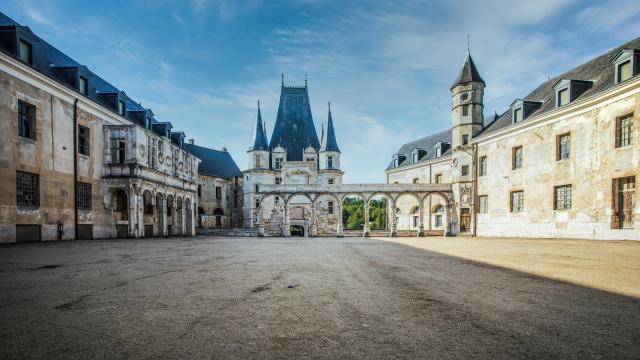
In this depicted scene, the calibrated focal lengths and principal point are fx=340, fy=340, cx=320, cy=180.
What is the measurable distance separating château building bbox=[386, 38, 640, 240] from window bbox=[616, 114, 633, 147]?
49mm

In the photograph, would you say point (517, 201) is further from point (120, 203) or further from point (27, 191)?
point (27, 191)

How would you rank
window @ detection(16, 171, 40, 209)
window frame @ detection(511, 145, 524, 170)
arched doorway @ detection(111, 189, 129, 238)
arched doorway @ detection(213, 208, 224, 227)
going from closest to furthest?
window @ detection(16, 171, 40, 209), arched doorway @ detection(111, 189, 129, 238), window frame @ detection(511, 145, 524, 170), arched doorway @ detection(213, 208, 224, 227)

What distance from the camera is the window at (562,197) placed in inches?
835

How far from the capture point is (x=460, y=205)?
100 ft

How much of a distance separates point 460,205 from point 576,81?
1292cm

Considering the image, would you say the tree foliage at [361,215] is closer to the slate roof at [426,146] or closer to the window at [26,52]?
the slate roof at [426,146]

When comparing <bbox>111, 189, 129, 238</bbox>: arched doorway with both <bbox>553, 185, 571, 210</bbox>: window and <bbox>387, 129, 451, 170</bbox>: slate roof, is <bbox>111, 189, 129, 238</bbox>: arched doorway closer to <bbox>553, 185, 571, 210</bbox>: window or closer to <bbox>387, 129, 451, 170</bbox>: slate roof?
<bbox>553, 185, 571, 210</bbox>: window

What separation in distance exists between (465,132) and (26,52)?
31995 mm

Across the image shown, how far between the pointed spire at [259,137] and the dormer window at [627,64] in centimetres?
3594

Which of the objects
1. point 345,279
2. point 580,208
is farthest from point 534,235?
point 345,279

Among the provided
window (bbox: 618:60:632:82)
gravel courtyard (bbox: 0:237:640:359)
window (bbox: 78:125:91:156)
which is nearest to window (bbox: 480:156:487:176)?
window (bbox: 618:60:632:82)

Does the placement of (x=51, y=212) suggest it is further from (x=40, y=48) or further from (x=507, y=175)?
(x=507, y=175)

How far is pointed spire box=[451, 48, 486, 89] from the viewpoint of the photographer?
3141 centimetres

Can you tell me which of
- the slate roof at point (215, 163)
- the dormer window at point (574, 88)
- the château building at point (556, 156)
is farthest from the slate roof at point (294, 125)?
the dormer window at point (574, 88)
